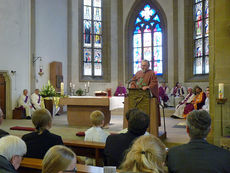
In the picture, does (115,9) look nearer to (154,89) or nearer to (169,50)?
(169,50)

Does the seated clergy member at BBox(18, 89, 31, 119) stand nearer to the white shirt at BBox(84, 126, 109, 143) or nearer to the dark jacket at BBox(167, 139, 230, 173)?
the white shirt at BBox(84, 126, 109, 143)

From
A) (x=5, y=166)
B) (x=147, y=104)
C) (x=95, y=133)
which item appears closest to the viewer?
(x=5, y=166)

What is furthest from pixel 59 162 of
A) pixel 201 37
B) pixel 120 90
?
pixel 201 37

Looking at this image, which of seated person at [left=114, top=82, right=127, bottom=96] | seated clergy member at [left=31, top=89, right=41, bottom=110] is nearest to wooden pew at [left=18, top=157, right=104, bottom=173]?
seated clergy member at [left=31, top=89, right=41, bottom=110]

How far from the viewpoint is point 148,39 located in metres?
15.6

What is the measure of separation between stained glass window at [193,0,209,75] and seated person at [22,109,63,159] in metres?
11.8

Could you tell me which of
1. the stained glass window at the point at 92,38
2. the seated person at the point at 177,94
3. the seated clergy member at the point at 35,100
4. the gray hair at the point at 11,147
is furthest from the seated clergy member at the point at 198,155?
the stained glass window at the point at 92,38

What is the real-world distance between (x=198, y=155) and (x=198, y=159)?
0.11 feet

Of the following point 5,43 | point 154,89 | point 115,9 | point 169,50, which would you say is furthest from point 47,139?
point 115,9

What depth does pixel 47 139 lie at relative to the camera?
9.66ft

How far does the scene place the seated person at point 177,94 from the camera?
43.8ft

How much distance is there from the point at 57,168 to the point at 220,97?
15.6 ft

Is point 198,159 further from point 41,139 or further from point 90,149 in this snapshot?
point 90,149

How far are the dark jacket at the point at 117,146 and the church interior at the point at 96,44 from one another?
7.26 metres
